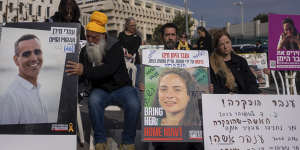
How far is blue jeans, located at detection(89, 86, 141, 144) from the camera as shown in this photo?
114 inches

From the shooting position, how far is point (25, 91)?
2619 millimetres

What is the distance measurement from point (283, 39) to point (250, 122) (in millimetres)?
2029

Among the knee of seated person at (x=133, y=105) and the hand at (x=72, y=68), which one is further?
the knee of seated person at (x=133, y=105)

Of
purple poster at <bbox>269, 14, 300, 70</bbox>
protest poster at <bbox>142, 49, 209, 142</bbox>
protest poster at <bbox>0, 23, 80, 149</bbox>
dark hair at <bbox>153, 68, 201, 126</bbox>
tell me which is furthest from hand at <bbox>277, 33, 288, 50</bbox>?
protest poster at <bbox>0, 23, 80, 149</bbox>

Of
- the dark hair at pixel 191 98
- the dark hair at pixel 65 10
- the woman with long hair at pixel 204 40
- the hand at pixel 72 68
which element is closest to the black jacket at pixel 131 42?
the dark hair at pixel 65 10

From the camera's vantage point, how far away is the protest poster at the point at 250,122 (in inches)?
104

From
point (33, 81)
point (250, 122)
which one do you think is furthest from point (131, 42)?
point (250, 122)

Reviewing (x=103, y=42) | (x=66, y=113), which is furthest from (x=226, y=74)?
(x=66, y=113)

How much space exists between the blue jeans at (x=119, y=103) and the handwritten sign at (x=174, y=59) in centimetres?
44

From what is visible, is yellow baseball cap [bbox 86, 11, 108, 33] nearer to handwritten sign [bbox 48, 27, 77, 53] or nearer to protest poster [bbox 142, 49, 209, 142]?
handwritten sign [bbox 48, 27, 77, 53]

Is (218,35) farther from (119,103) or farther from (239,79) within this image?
(119,103)

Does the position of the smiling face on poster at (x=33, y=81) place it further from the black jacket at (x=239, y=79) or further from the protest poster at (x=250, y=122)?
the black jacket at (x=239, y=79)

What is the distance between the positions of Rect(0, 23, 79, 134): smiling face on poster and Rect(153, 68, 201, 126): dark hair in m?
0.97

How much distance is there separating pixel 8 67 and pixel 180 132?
1.79 metres
